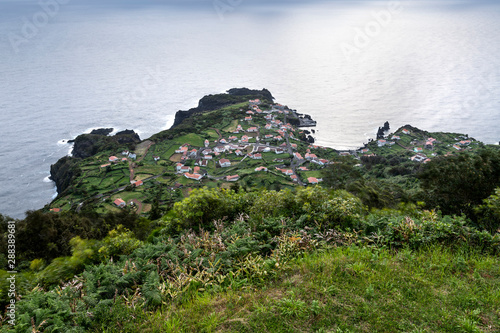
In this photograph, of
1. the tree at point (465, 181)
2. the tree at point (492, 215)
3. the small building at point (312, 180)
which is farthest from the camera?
the small building at point (312, 180)

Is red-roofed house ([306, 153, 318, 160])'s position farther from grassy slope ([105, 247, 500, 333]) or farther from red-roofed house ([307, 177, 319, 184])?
grassy slope ([105, 247, 500, 333])

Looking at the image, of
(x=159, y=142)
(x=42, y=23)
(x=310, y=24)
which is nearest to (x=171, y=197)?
(x=159, y=142)

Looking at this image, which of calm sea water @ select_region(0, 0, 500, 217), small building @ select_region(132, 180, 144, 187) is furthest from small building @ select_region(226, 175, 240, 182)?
calm sea water @ select_region(0, 0, 500, 217)

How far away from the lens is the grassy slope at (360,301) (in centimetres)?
342

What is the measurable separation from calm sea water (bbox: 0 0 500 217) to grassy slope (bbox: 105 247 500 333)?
40573 millimetres

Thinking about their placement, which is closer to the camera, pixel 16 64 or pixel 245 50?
pixel 16 64

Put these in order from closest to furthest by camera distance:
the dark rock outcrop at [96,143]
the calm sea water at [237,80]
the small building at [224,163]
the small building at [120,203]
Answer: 1. the small building at [120,203]
2. the small building at [224,163]
3. the dark rock outcrop at [96,143]
4. the calm sea water at [237,80]

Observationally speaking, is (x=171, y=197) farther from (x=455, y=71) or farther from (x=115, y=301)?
(x=455, y=71)

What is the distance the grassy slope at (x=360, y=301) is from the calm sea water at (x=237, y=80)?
40573 millimetres

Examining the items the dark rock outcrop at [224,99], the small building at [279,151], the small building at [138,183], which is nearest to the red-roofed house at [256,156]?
the small building at [279,151]

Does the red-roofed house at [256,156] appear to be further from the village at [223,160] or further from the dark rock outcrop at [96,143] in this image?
the dark rock outcrop at [96,143]

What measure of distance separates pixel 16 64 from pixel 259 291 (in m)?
116

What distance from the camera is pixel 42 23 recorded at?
16250cm

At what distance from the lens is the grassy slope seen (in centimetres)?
342
